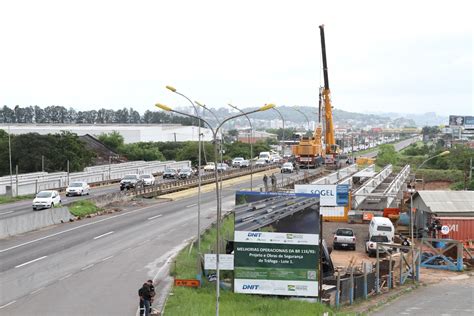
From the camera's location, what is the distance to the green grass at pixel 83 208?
145 ft

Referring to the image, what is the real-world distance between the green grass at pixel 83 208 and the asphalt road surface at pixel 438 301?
24012 millimetres

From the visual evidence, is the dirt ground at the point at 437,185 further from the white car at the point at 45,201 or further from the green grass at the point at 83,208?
the white car at the point at 45,201

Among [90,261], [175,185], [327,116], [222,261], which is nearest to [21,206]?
[175,185]

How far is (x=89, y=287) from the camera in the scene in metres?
24.0

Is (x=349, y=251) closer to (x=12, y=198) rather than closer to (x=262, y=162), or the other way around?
(x=12, y=198)

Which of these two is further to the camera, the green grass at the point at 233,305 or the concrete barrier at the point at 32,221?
the concrete barrier at the point at 32,221

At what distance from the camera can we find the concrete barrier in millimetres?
35531

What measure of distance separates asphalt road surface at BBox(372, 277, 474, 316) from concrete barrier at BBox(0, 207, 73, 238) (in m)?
20.9

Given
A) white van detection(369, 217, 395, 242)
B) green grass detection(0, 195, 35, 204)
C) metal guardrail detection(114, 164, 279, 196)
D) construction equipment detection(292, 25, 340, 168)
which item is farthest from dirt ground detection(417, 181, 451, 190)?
white van detection(369, 217, 395, 242)

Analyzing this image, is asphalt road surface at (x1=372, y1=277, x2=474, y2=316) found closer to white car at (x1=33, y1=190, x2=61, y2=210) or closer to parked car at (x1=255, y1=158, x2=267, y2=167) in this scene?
white car at (x1=33, y1=190, x2=61, y2=210)

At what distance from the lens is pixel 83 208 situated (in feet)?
149

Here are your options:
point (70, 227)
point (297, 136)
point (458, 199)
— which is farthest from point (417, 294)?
point (297, 136)

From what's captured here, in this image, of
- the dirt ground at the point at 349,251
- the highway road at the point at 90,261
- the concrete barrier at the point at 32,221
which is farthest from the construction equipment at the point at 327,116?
the concrete barrier at the point at 32,221

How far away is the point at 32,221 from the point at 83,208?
7.45 m
